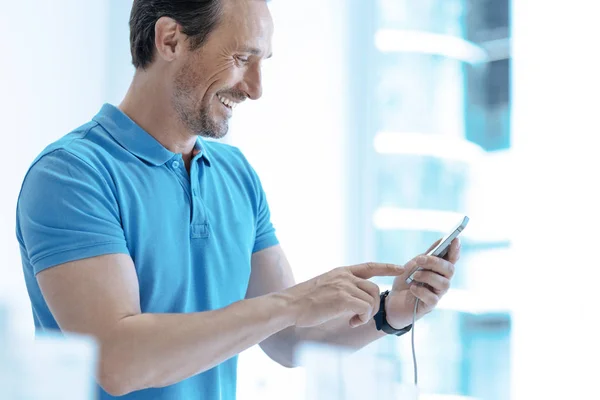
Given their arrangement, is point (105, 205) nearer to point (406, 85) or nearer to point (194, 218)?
point (194, 218)

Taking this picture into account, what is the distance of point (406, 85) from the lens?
2523 millimetres

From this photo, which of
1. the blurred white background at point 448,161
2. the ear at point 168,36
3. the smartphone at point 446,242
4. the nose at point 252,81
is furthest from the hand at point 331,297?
the blurred white background at point 448,161

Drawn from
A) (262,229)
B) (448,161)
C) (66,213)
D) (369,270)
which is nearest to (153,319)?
(66,213)

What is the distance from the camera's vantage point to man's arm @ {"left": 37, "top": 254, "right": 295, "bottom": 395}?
0.99 metres

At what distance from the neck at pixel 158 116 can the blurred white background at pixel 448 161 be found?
68 cm

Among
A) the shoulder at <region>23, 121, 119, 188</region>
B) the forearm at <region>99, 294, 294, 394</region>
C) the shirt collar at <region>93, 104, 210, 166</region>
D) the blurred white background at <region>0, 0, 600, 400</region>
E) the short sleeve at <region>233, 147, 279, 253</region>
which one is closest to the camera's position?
the forearm at <region>99, 294, 294, 394</region>

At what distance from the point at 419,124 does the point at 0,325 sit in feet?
6.39

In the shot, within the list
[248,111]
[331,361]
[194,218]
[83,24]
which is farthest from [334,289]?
[248,111]

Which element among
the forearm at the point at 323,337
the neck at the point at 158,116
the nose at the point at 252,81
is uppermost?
the nose at the point at 252,81

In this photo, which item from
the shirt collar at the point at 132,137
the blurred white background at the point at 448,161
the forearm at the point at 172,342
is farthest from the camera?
the blurred white background at the point at 448,161

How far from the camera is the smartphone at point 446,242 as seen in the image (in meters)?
1.10

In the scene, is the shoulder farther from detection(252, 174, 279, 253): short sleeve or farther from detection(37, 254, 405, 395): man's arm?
detection(252, 174, 279, 253): short sleeve

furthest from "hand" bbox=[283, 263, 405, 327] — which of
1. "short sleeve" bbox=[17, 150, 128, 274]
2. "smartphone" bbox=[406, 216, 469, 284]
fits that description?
"short sleeve" bbox=[17, 150, 128, 274]

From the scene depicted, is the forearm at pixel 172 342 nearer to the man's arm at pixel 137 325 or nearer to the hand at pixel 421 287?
the man's arm at pixel 137 325
